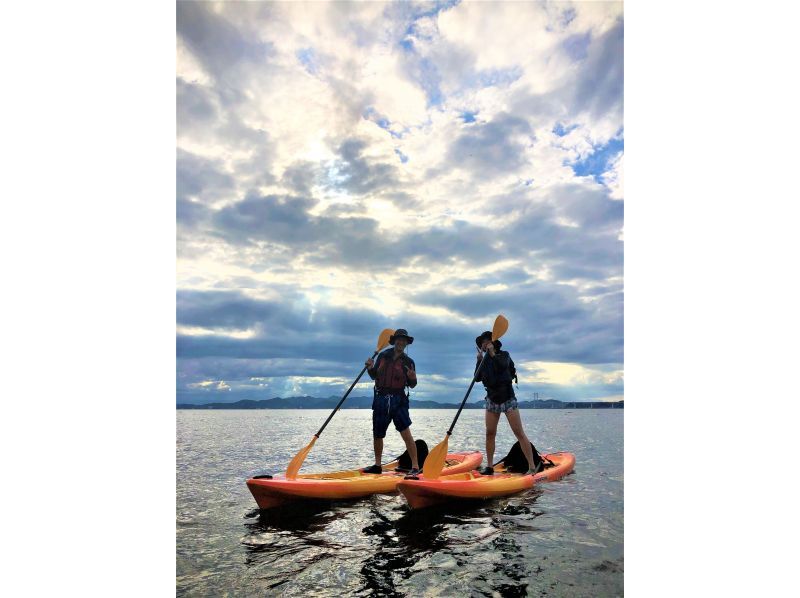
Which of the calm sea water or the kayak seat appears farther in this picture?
the kayak seat

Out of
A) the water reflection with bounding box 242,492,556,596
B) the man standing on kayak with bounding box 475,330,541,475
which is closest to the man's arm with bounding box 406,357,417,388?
the man standing on kayak with bounding box 475,330,541,475

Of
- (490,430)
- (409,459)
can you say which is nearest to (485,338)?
(490,430)

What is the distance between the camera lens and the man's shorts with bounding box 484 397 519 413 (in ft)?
26.1

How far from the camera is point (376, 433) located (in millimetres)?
8758

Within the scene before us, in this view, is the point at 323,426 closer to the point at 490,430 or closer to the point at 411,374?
the point at 411,374

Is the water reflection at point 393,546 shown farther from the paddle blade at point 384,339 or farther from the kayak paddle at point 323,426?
the paddle blade at point 384,339

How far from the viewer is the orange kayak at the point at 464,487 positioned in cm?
658

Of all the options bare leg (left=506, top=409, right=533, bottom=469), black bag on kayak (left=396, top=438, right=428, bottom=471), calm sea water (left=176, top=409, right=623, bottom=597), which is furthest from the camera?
black bag on kayak (left=396, top=438, right=428, bottom=471)

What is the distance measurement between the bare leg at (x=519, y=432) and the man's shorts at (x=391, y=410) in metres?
1.67

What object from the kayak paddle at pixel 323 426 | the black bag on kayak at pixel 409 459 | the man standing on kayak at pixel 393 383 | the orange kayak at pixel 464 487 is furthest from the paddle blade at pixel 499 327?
the black bag on kayak at pixel 409 459

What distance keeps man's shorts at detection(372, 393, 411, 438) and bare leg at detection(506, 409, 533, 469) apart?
5.49ft

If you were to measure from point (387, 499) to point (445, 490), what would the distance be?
1830 mm

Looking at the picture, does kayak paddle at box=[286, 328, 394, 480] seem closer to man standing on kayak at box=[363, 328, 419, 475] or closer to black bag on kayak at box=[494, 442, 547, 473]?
man standing on kayak at box=[363, 328, 419, 475]
